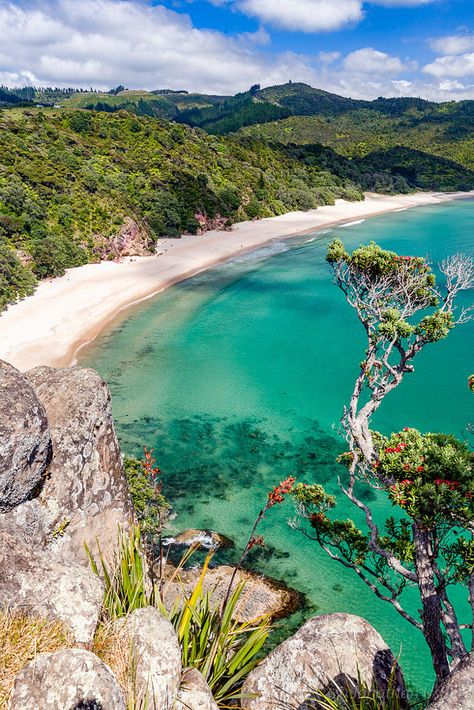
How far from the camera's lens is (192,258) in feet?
160

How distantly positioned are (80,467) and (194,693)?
5102mm

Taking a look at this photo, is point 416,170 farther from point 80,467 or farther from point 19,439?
point 19,439

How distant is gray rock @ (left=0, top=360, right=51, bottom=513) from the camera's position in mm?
7613

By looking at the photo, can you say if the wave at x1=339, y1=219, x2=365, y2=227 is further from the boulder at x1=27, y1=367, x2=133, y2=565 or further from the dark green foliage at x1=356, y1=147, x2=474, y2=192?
the boulder at x1=27, y1=367, x2=133, y2=565

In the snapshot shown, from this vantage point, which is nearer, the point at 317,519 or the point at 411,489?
the point at 411,489

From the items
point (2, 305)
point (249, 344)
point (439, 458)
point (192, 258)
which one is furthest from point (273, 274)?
point (439, 458)

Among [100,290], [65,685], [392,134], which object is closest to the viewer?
[65,685]

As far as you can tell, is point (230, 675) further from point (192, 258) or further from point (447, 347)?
point (192, 258)

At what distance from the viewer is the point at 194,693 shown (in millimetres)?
5371

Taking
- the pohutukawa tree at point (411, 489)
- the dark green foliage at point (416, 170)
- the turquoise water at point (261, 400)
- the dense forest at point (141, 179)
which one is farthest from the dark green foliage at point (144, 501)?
the dark green foliage at point (416, 170)

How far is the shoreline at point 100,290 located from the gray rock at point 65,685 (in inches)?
863

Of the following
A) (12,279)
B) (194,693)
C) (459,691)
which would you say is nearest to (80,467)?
(194,693)

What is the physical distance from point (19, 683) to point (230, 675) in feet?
11.2

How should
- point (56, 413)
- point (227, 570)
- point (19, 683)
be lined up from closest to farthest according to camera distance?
point (19, 683)
point (56, 413)
point (227, 570)
